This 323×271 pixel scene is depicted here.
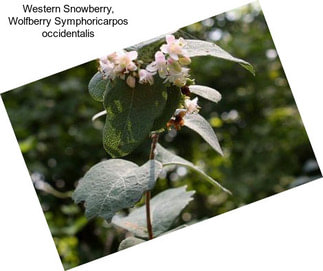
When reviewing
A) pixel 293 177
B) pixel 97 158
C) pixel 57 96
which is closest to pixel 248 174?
pixel 293 177

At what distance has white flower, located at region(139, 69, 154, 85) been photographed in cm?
82

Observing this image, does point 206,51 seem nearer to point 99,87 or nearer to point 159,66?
point 159,66

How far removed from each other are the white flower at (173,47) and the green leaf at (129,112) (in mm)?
51

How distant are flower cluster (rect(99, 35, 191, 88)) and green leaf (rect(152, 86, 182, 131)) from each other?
0.07 feet

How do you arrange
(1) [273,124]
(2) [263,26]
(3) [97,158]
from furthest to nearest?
(2) [263,26] → (1) [273,124] → (3) [97,158]

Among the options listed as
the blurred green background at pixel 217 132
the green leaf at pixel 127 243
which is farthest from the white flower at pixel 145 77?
the blurred green background at pixel 217 132

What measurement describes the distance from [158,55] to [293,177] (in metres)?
2.12

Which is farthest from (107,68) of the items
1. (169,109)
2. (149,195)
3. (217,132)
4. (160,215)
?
(217,132)

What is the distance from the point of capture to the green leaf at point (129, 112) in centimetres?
83

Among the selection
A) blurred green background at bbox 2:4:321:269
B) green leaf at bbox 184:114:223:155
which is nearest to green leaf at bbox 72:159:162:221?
green leaf at bbox 184:114:223:155

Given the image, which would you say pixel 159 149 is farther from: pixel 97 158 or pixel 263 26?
pixel 263 26

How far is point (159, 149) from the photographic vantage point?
1064mm

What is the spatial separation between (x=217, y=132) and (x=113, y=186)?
2134mm

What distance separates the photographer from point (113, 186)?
851mm
